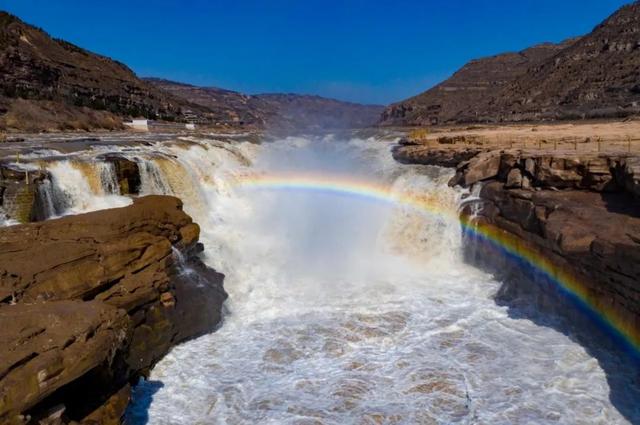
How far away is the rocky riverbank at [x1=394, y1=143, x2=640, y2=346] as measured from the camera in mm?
8602

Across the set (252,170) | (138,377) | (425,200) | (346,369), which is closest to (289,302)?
(346,369)

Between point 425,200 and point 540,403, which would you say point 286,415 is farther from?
point 425,200

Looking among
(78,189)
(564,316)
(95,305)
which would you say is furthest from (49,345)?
(564,316)

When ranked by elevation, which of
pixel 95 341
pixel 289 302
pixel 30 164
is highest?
pixel 30 164

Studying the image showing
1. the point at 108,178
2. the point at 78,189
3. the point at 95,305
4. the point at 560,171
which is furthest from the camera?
the point at 108,178

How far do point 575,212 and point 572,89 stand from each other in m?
57.1

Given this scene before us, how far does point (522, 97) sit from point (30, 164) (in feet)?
220

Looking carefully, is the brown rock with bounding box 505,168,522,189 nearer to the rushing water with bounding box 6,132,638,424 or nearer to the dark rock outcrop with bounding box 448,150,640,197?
the dark rock outcrop with bounding box 448,150,640,197

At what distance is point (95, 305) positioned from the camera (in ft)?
19.1

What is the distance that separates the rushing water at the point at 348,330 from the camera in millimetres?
7266

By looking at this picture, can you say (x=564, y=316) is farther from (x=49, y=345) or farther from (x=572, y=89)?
(x=572, y=89)

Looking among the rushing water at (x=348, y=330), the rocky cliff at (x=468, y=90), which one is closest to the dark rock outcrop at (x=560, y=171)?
the rushing water at (x=348, y=330)

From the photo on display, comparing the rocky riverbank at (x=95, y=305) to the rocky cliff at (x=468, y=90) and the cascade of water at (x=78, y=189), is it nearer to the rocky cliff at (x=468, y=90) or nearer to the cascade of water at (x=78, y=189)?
the cascade of water at (x=78, y=189)

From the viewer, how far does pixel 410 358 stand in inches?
340
